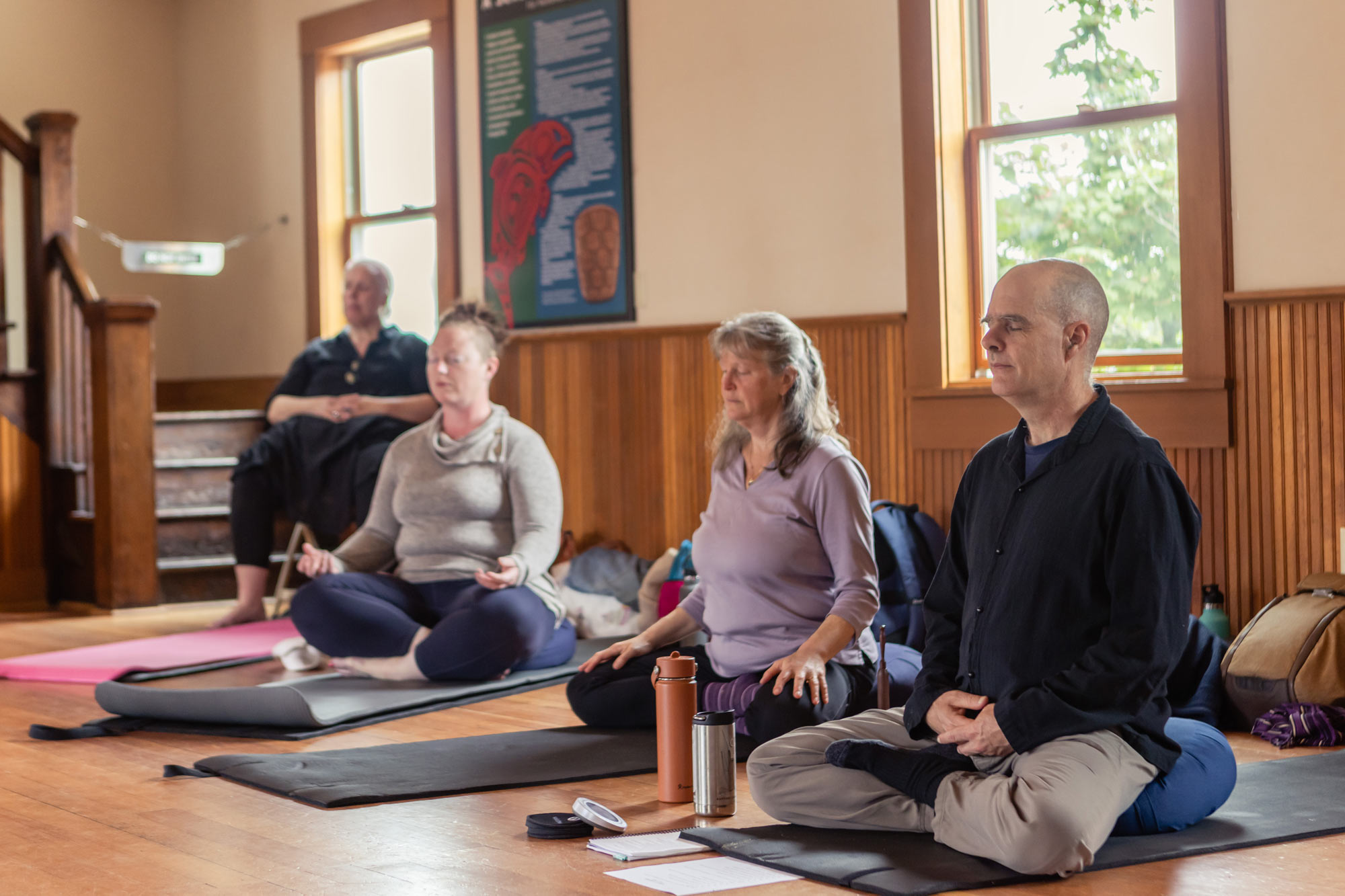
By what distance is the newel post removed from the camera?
638 cm

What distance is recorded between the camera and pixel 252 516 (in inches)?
234

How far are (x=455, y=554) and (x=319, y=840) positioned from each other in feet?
6.05

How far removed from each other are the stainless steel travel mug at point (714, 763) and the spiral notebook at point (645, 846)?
141mm

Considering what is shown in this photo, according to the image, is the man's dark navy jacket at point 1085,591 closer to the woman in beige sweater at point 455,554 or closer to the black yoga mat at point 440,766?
the black yoga mat at point 440,766

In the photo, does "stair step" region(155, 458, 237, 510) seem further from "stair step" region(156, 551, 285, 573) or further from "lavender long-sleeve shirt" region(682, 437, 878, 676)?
"lavender long-sleeve shirt" region(682, 437, 878, 676)

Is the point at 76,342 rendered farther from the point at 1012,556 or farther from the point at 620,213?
the point at 1012,556

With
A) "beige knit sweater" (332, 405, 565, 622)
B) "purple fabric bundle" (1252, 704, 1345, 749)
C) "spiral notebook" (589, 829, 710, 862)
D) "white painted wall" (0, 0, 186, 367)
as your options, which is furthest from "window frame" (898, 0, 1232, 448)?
"white painted wall" (0, 0, 186, 367)

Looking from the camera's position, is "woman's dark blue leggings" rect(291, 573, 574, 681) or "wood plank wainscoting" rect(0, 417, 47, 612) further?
"wood plank wainscoting" rect(0, 417, 47, 612)

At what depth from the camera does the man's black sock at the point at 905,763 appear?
2.54 metres

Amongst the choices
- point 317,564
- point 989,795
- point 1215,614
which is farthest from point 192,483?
point 989,795

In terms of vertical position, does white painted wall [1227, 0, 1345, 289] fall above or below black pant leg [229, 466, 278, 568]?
above

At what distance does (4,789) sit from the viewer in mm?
3268

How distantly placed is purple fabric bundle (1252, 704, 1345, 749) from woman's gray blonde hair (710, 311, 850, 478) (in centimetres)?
117

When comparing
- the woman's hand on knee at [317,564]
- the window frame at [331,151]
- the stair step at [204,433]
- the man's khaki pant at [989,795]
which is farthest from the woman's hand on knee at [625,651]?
the window frame at [331,151]
